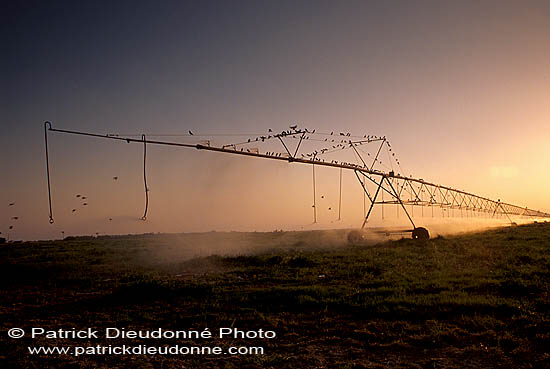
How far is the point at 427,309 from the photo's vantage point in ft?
42.4

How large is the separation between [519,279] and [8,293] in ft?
69.7

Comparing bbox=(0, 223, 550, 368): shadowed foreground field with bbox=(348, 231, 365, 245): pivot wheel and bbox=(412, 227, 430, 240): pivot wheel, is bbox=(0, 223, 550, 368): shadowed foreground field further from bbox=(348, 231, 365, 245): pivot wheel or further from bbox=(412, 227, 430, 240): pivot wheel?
bbox=(348, 231, 365, 245): pivot wheel

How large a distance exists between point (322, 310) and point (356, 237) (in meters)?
23.4

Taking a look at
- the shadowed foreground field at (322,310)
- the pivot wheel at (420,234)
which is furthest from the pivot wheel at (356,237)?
the shadowed foreground field at (322,310)

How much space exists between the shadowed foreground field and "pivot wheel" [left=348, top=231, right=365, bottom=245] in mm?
11300

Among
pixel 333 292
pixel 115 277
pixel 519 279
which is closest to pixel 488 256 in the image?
pixel 519 279

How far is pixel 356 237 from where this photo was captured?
3644 cm

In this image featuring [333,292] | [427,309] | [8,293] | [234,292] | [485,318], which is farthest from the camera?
[8,293]

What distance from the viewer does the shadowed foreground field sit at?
9828 millimetres

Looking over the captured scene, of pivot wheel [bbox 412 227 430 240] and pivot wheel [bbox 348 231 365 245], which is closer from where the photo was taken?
pivot wheel [bbox 412 227 430 240]

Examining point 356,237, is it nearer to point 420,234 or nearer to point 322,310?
point 420,234

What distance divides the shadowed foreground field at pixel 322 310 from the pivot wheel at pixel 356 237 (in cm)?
1130

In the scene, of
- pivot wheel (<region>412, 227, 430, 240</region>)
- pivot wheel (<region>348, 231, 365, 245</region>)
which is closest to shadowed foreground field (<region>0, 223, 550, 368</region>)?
pivot wheel (<region>412, 227, 430, 240</region>)

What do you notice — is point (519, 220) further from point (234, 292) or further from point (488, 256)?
point (234, 292)
